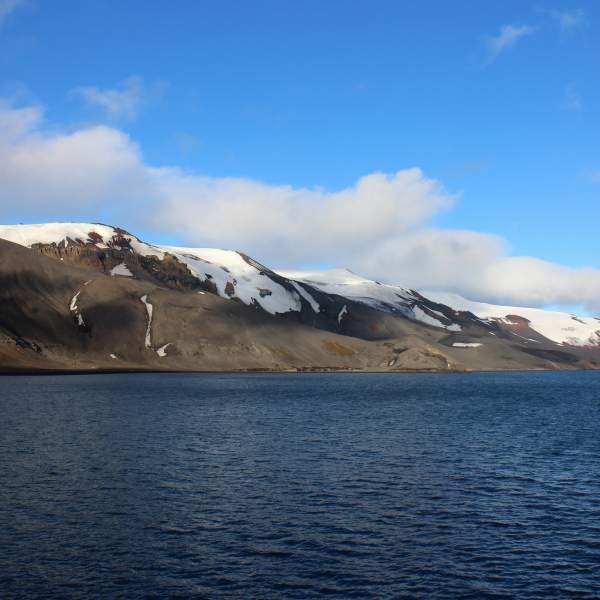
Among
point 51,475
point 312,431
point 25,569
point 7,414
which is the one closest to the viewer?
point 25,569

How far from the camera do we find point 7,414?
A: 80812 mm

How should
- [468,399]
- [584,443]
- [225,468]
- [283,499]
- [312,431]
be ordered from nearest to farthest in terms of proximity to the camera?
[283,499] < [225,468] < [584,443] < [312,431] < [468,399]

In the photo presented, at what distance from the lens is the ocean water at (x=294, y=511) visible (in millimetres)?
26656

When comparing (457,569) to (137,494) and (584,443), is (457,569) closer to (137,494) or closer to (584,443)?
(137,494)

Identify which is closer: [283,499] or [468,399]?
[283,499]

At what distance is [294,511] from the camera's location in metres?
36.7

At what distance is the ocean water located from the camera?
26656mm

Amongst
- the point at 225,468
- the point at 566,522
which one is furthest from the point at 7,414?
the point at 566,522

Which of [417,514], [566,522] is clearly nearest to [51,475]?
[417,514]

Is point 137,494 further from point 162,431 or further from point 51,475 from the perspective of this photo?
point 162,431

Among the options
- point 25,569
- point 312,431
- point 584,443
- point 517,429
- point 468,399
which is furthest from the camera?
point 468,399

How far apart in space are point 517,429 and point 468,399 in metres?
53.1

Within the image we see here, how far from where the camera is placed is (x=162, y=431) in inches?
2685

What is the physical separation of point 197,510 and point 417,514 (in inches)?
439
